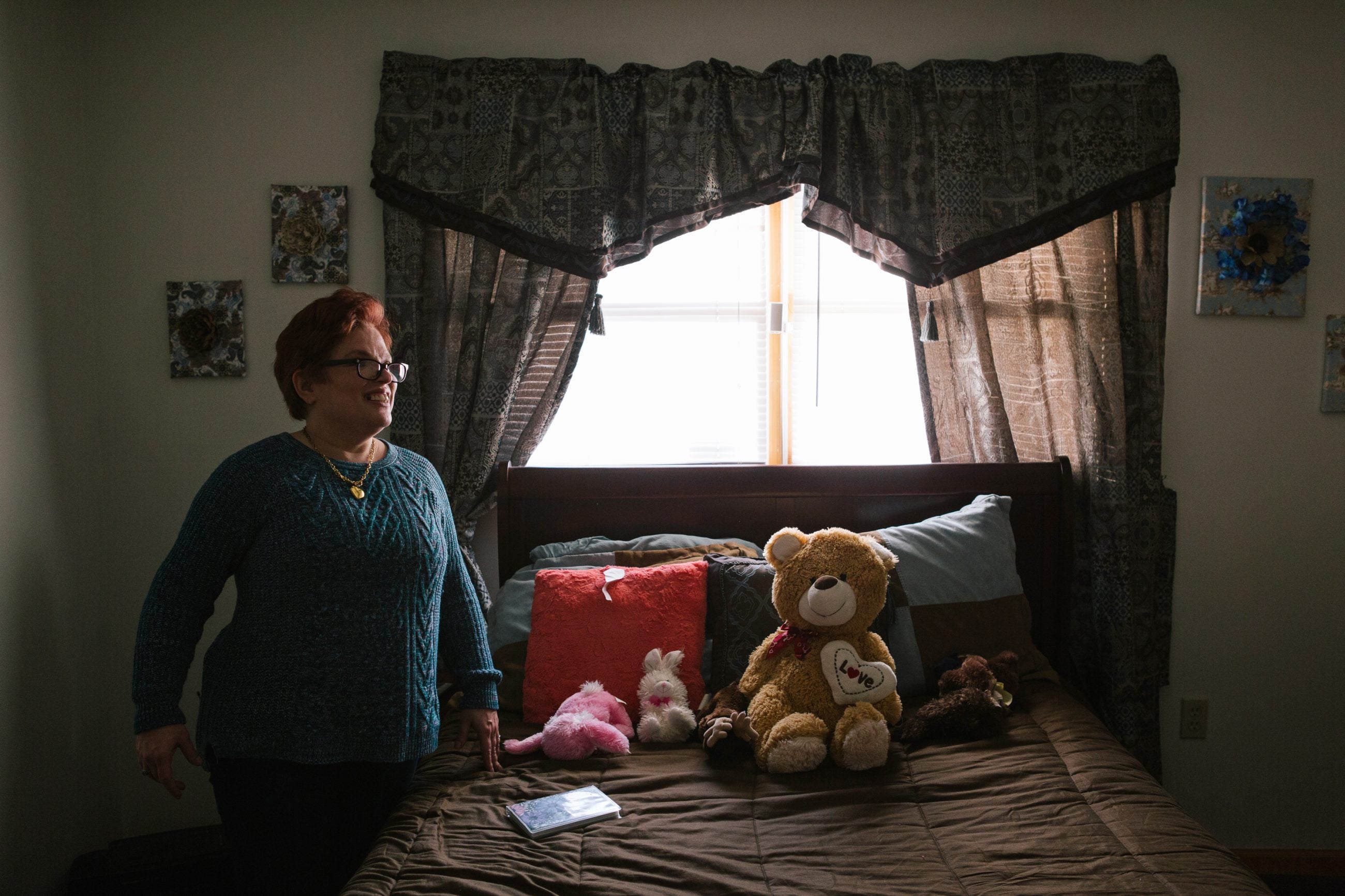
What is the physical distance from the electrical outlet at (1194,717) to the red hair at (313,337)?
8.05 feet

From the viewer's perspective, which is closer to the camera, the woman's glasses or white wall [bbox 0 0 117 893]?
the woman's glasses

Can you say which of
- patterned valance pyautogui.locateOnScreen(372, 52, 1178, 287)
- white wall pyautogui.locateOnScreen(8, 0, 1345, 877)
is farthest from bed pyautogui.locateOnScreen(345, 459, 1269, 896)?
patterned valance pyautogui.locateOnScreen(372, 52, 1178, 287)

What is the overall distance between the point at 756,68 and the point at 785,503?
3.97 ft

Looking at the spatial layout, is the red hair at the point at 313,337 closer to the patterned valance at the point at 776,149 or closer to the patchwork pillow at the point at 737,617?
the patterned valance at the point at 776,149

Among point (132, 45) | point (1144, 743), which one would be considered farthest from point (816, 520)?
point (132, 45)

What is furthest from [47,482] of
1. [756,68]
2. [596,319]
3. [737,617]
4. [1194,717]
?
[1194,717]

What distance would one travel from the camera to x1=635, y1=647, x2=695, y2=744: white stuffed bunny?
1.89 meters

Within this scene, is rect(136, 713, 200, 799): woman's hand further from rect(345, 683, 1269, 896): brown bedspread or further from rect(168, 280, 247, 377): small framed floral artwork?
rect(168, 280, 247, 377): small framed floral artwork

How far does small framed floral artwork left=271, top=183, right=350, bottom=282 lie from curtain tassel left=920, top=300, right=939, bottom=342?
5.35ft

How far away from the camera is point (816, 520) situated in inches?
95.2

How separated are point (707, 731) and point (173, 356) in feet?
5.78

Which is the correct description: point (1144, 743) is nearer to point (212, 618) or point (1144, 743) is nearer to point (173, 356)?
point (212, 618)

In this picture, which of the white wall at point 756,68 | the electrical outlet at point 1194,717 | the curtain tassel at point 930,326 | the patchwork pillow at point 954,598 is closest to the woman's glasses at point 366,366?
the white wall at point 756,68

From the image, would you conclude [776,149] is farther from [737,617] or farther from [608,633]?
[608,633]
